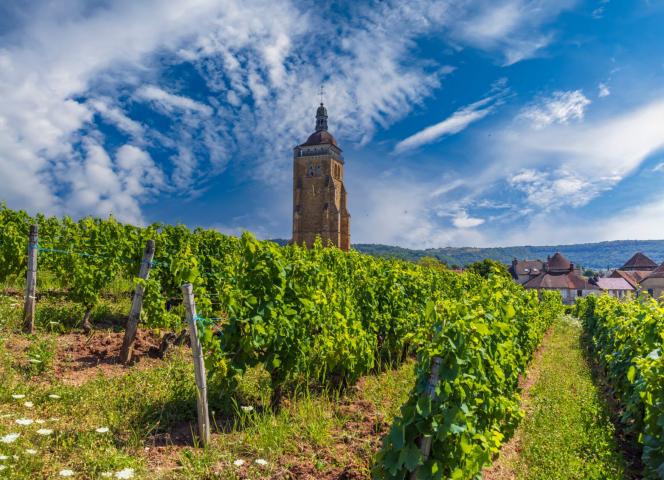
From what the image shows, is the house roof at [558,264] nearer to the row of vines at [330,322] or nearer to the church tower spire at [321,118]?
the church tower spire at [321,118]

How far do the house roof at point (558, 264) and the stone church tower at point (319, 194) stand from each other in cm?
3801

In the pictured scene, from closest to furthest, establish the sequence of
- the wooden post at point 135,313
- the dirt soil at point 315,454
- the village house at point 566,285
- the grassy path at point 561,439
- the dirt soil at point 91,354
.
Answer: the dirt soil at point 315,454, the grassy path at point 561,439, the dirt soil at point 91,354, the wooden post at point 135,313, the village house at point 566,285

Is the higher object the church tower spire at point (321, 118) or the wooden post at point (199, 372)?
the church tower spire at point (321, 118)

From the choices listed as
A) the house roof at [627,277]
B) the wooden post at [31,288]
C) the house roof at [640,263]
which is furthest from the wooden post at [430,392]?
the house roof at [640,263]

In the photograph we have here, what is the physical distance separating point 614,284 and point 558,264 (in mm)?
9330

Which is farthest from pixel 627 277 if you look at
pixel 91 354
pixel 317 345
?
pixel 91 354

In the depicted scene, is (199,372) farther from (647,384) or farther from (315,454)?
(647,384)

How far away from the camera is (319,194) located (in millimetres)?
65750

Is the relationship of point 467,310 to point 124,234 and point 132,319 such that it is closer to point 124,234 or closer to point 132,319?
point 132,319

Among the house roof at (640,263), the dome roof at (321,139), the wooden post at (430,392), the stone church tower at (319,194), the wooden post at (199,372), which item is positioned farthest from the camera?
the house roof at (640,263)

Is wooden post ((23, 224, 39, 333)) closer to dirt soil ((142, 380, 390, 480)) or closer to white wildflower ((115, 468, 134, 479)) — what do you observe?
dirt soil ((142, 380, 390, 480))

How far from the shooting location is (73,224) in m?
10.9

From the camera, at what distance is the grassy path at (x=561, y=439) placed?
4.91 m

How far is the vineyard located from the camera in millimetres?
3338
